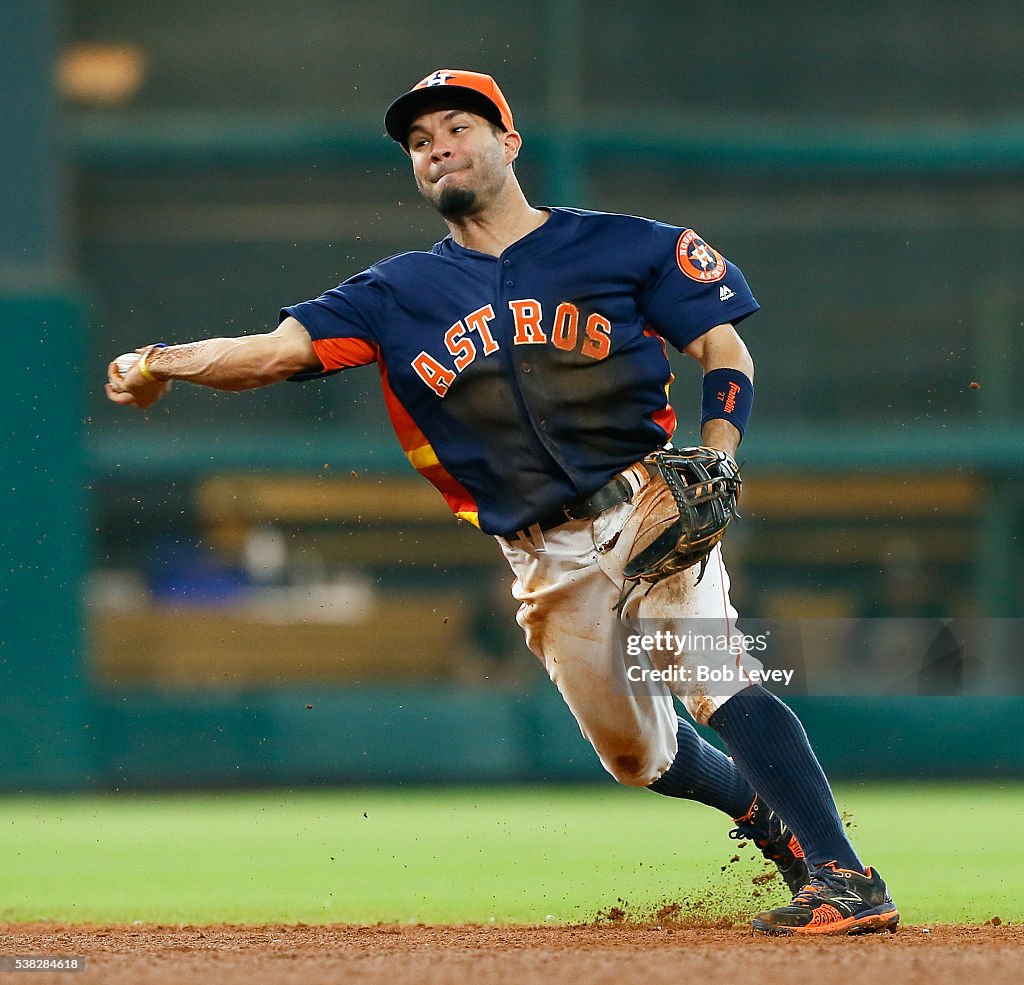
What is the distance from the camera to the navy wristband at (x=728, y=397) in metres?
3.97

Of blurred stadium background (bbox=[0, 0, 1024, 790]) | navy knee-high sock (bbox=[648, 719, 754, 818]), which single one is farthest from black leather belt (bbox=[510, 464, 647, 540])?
blurred stadium background (bbox=[0, 0, 1024, 790])

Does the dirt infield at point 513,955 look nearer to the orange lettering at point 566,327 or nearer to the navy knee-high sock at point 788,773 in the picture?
the navy knee-high sock at point 788,773

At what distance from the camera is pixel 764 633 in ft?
14.5

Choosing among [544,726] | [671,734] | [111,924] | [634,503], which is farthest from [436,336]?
[544,726]

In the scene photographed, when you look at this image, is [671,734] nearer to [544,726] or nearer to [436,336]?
[436,336]

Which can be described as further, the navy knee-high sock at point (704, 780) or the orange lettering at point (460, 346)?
the navy knee-high sock at point (704, 780)

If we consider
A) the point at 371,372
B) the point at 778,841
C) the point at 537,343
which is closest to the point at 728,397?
the point at 537,343

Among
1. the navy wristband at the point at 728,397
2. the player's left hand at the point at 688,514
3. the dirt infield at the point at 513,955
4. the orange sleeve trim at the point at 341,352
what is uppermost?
the orange sleeve trim at the point at 341,352

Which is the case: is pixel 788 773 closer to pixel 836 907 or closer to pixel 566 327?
pixel 836 907

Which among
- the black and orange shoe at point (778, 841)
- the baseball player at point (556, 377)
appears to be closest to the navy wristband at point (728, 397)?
the baseball player at point (556, 377)

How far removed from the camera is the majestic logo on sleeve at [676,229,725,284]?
405 centimetres

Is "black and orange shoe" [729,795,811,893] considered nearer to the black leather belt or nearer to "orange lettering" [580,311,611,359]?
the black leather belt

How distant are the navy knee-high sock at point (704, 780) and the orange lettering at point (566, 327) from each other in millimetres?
1010

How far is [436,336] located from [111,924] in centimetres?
194
